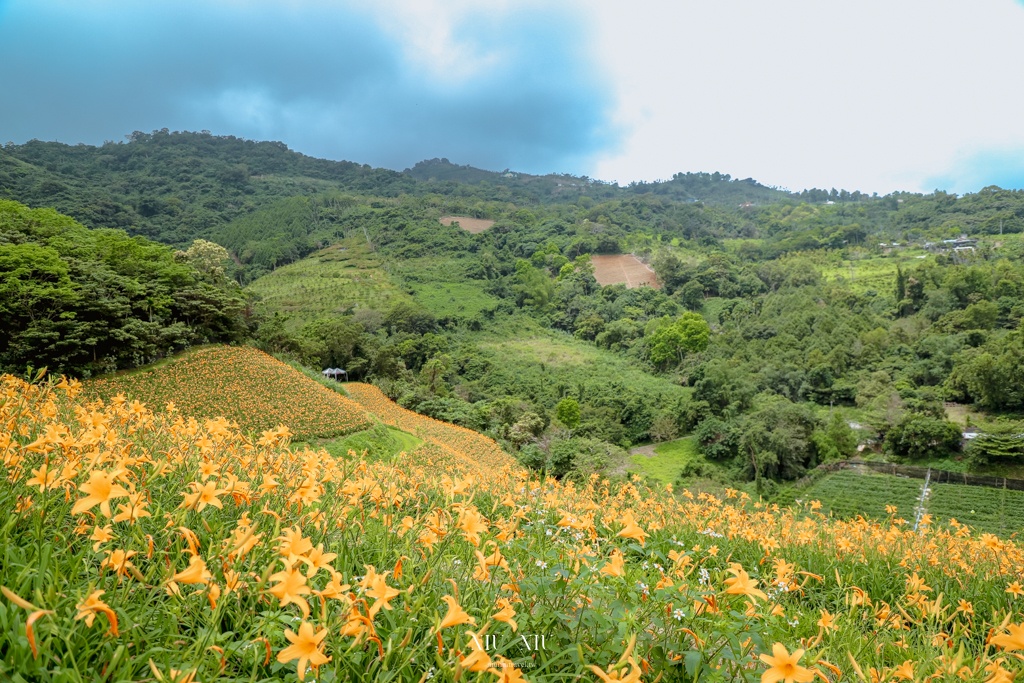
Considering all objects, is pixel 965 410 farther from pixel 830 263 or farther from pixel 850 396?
pixel 830 263

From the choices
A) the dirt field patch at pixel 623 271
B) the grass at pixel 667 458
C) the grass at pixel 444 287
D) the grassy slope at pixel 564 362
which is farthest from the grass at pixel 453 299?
the grass at pixel 667 458

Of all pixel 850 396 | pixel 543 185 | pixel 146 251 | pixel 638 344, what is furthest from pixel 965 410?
pixel 543 185

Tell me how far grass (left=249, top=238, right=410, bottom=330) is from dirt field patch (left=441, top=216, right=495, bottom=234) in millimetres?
20764

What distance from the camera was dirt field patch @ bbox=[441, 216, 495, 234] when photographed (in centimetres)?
8419

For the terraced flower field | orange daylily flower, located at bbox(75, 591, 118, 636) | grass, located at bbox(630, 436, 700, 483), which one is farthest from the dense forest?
orange daylily flower, located at bbox(75, 591, 118, 636)

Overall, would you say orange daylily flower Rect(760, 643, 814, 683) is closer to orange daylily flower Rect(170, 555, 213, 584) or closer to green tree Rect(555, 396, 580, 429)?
orange daylily flower Rect(170, 555, 213, 584)

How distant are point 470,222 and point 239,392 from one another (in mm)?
76603

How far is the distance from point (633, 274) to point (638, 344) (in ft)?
74.6

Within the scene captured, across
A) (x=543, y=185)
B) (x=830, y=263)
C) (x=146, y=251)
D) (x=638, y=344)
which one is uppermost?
(x=543, y=185)

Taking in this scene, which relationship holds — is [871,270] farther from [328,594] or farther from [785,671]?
[328,594]

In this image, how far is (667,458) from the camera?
31.8m

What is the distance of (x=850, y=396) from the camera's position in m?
37.2

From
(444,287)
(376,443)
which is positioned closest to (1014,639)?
(376,443)

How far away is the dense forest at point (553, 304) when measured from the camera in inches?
685
